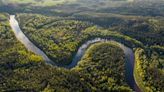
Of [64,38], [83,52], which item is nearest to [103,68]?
[83,52]

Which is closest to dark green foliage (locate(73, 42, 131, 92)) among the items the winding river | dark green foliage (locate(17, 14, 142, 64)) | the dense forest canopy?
the dense forest canopy

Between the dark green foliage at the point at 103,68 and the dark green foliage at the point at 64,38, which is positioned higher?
the dark green foliage at the point at 64,38

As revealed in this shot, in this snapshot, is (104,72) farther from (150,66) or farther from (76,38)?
(76,38)

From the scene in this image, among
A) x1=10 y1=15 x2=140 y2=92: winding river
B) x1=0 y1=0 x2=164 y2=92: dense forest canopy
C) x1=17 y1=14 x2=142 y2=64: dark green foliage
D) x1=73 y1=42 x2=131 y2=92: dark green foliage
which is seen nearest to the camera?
x1=0 y1=0 x2=164 y2=92: dense forest canopy

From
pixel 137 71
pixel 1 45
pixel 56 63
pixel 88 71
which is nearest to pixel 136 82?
pixel 137 71

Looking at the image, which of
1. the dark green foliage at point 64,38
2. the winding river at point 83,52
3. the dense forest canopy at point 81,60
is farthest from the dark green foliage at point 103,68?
the dark green foliage at point 64,38

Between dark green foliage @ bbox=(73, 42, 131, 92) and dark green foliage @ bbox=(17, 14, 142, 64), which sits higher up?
dark green foliage @ bbox=(17, 14, 142, 64)

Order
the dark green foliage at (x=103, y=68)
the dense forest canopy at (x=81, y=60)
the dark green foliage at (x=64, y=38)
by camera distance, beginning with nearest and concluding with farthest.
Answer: the dense forest canopy at (x=81, y=60) < the dark green foliage at (x=103, y=68) < the dark green foliage at (x=64, y=38)

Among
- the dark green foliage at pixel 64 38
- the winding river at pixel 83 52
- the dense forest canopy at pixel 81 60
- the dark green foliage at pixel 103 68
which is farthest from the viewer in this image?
the dark green foliage at pixel 64 38

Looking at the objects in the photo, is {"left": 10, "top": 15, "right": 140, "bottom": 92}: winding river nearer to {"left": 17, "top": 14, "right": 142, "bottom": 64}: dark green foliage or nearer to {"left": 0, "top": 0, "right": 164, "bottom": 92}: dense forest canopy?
{"left": 0, "top": 0, "right": 164, "bottom": 92}: dense forest canopy

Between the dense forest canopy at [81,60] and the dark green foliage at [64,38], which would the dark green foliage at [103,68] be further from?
the dark green foliage at [64,38]

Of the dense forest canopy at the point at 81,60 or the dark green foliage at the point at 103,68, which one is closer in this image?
the dense forest canopy at the point at 81,60
